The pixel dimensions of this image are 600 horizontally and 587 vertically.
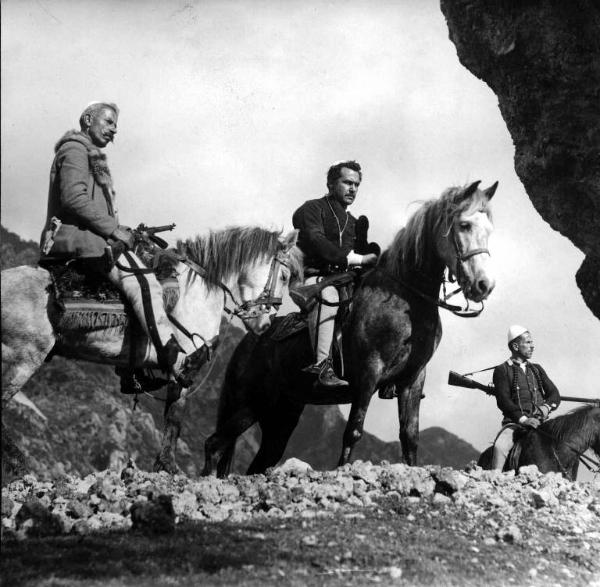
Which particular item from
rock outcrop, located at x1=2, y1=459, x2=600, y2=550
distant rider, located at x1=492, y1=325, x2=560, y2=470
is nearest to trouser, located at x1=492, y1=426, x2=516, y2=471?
distant rider, located at x1=492, y1=325, x2=560, y2=470

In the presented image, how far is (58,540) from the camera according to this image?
6645 millimetres

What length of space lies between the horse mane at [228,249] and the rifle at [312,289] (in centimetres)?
60

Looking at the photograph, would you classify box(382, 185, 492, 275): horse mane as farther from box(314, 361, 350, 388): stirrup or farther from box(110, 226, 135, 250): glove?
box(110, 226, 135, 250): glove

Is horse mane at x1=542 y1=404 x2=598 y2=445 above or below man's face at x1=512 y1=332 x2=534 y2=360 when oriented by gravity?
below

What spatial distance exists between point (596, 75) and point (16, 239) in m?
32.0

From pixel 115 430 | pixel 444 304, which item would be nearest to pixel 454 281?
pixel 444 304

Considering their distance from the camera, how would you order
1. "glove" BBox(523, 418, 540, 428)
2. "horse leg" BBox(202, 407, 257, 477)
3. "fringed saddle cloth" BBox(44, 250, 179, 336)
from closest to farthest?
1. "fringed saddle cloth" BBox(44, 250, 179, 336)
2. "horse leg" BBox(202, 407, 257, 477)
3. "glove" BBox(523, 418, 540, 428)

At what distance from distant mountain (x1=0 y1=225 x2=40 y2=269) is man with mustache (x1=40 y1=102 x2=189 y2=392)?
926 inches

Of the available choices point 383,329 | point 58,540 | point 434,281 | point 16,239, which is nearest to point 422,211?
point 434,281

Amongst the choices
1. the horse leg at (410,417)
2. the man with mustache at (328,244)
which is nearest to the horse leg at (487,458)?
the horse leg at (410,417)

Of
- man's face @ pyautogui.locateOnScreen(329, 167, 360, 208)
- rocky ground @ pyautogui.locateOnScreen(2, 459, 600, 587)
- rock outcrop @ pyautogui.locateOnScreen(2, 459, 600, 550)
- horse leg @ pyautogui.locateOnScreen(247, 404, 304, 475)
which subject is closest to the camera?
rocky ground @ pyautogui.locateOnScreen(2, 459, 600, 587)

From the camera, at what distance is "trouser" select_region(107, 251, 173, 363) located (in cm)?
938

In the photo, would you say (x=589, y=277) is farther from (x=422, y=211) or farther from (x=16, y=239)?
(x=16, y=239)

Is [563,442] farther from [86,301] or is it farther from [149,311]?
[86,301]
